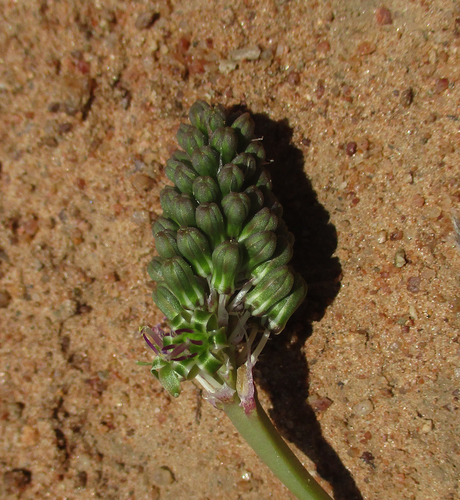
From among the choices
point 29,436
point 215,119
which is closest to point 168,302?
point 215,119

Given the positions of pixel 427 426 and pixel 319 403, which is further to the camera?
pixel 319 403

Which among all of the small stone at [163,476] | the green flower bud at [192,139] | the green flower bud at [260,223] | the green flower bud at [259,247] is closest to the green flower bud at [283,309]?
the green flower bud at [259,247]

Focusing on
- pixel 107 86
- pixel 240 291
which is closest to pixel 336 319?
pixel 240 291

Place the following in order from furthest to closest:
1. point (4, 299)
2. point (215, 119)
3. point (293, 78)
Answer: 1. point (4, 299)
2. point (293, 78)
3. point (215, 119)

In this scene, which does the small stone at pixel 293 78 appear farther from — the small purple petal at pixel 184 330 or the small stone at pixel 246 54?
the small purple petal at pixel 184 330

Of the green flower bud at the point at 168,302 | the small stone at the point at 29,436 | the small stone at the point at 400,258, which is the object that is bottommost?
the small stone at the point at 29,436

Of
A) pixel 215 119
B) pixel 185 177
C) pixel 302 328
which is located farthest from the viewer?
pixel 302 328

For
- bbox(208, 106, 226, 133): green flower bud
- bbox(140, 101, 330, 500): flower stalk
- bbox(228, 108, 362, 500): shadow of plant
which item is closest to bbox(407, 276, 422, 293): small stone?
bbox(228, 108, 362, 500): shadow of plant

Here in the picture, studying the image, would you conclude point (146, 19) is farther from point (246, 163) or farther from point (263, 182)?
point (263, 182)
